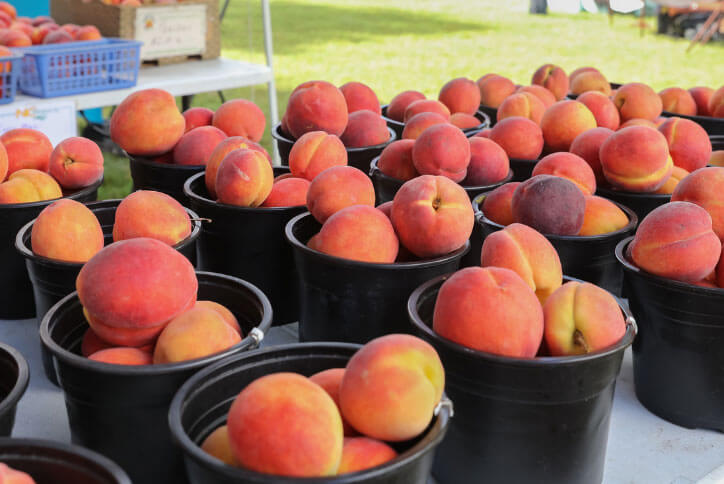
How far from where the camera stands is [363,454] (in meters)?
0.59

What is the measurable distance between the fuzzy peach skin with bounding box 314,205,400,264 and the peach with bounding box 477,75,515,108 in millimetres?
996

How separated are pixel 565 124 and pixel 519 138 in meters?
0.11

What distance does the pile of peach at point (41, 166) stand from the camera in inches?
42.7

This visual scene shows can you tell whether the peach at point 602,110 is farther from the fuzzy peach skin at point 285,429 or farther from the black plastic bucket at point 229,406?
the fuzzy peach skin at point 285,429

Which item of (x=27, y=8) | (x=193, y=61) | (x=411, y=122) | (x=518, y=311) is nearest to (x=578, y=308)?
(x=518, y=311)

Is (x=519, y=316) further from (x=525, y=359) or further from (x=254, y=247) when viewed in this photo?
(x=254, y=247)

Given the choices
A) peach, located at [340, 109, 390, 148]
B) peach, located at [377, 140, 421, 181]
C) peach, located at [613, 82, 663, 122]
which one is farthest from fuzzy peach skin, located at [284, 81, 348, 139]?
peach, located at [613, 82, 663, 122]

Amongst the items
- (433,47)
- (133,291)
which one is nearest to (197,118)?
(133,291)

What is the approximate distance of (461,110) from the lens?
1.72 meters

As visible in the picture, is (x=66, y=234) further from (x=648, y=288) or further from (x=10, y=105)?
(x=10, y=105)

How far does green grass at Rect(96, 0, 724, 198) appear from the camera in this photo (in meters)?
5.69

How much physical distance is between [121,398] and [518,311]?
1.23ft

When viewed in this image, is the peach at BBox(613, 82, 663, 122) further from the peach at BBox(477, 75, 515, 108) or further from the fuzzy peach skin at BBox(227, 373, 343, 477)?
the fuzzy peach skin at BBox(227, 373, 343, 477)

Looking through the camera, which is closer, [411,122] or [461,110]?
[411,122]
